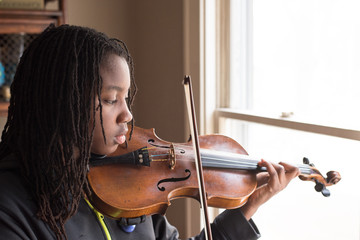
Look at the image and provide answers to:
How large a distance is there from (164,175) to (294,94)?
62cm

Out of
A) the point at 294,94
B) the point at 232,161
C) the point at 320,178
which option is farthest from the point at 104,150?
the point at 294,94

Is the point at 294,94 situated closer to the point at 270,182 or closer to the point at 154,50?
the point at 270,182

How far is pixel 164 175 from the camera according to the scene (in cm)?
111

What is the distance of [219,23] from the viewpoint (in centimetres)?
177

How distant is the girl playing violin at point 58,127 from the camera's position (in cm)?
90

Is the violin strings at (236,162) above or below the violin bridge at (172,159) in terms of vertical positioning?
below

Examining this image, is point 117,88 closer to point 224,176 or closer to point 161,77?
point 224,176

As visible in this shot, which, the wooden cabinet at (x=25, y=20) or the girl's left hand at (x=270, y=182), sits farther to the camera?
the wooden cabinet at (x=25, y=20)

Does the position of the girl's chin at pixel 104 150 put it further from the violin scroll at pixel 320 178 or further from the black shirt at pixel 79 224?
the violin scroll at pixel 320 178

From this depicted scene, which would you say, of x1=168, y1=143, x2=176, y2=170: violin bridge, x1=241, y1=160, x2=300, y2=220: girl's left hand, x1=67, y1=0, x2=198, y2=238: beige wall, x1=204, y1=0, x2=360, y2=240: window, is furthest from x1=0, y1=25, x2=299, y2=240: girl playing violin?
x1=67, y1=0, x2=198, y2=238: beige wall

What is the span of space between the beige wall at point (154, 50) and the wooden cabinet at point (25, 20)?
38 centimetres

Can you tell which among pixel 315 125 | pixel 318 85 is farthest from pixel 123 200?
pixel 318 85

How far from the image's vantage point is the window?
127cm

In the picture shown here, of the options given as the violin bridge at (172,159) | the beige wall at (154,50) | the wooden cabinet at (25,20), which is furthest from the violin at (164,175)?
the wooden cabinet at (25,20)
